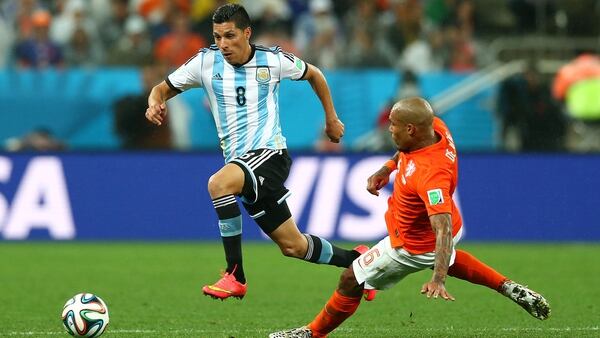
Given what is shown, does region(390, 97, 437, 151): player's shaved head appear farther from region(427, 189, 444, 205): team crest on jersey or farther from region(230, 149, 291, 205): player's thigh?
region(230, 149, 291, 205): player's thigh

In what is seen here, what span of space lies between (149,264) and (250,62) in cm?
465

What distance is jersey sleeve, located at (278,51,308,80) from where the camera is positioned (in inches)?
311

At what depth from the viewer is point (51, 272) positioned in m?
11.1

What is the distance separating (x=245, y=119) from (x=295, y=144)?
6.66 m

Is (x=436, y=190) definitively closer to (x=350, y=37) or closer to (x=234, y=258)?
(x=234, y=258)

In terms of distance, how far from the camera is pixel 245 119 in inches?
306

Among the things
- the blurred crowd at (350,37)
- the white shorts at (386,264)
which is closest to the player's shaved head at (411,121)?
the white shorts at (386,264)

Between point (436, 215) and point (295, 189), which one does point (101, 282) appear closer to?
point (295, 189)

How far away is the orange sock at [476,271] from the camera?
23.6 feet

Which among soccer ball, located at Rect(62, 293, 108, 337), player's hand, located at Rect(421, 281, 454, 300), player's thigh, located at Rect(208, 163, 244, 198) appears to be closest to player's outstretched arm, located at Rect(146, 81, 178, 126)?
player's thigh, located at Rect(208, 163, 244, 198)

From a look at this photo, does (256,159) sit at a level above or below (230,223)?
above

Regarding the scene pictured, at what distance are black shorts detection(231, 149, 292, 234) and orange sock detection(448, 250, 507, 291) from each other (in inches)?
51.6

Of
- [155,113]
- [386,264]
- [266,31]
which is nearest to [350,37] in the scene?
[266,31]

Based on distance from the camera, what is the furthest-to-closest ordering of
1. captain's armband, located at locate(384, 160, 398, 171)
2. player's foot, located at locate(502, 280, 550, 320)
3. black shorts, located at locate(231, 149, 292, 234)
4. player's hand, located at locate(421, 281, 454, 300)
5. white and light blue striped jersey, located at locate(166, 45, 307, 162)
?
1. white and light blue striped jersey, located at locate(166, 45, 307, 162)
2. black shorts, located at locate(231, 149, 292, 234)
3. captain's armband, located at locate(384, 160, 398, 171)
4. player's foot, located at locate(502, 280, 550, 320)
5. player's hand, located at locate(421, 281, 454, 300)
